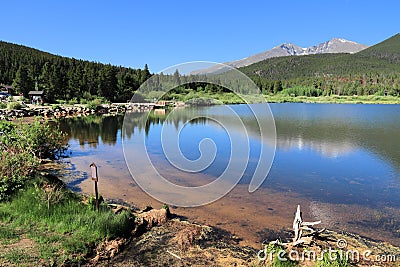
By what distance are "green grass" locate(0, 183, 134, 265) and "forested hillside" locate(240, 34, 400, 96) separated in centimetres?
9594

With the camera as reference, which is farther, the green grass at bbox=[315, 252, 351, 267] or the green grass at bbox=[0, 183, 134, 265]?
the green grass at bbox=[0, 183, 134, 265]

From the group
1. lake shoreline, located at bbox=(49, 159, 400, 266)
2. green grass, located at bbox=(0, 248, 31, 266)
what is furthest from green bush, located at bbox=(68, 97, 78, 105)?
green grass, located at bbox=(0, 248, 31, 266)

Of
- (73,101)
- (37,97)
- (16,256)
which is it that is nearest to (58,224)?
(16,256)

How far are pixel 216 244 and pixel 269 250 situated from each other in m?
1.15

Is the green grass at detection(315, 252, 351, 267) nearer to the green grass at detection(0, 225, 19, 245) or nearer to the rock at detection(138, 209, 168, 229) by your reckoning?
the rock at detection(138, 209, 168, 229)

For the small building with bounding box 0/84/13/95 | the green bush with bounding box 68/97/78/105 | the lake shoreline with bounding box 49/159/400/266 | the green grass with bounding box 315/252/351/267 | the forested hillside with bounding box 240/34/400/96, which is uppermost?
the forested hillside with bounding box 240/34/400/96

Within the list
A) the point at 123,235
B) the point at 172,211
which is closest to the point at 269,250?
the point at 123,235

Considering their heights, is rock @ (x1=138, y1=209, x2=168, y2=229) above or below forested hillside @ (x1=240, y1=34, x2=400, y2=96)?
below

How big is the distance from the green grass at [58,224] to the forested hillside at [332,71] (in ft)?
315

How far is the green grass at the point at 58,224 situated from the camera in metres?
5.14

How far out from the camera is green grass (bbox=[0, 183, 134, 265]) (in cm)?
514

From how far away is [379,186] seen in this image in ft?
34.3

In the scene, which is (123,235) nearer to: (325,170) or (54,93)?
(325,170)

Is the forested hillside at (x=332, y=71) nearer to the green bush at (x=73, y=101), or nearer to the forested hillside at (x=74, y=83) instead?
the forested hillside at (x=74, y=83)
